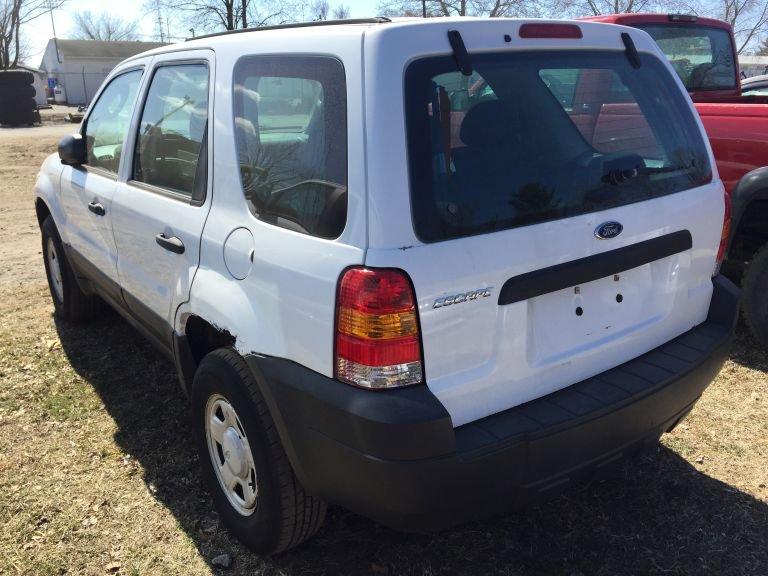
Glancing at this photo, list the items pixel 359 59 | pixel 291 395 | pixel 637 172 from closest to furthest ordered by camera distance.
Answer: pixel 359 59, pixel 291 395, pixel 637 172

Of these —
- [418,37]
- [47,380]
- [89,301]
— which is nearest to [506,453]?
[418,37]

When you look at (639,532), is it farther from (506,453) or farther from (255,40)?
(255,40)

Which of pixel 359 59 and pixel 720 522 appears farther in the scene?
pixel 720 522

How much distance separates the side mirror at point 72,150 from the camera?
3.84 metres

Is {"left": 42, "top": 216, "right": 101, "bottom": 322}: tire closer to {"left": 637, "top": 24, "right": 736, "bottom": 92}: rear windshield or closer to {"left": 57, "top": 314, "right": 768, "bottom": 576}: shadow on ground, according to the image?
{"left": 57, "top": 314, "right": 768, "bottom": 576}: shadow on ground

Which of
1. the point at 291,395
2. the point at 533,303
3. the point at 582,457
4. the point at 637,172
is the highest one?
the point at 637,172

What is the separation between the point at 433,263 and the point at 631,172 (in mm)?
936

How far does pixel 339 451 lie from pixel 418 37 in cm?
124

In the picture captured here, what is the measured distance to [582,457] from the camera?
2.15 meters

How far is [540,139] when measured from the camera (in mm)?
2189

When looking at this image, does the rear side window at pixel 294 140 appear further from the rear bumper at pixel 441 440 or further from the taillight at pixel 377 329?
the rear bumper at pixel 441 440

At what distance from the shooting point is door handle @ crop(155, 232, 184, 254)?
106 inches

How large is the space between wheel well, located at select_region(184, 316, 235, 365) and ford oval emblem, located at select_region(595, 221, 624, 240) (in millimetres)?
1480

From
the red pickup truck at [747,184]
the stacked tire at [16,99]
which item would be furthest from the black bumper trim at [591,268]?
Answer: the stacked tire at [16,99]
